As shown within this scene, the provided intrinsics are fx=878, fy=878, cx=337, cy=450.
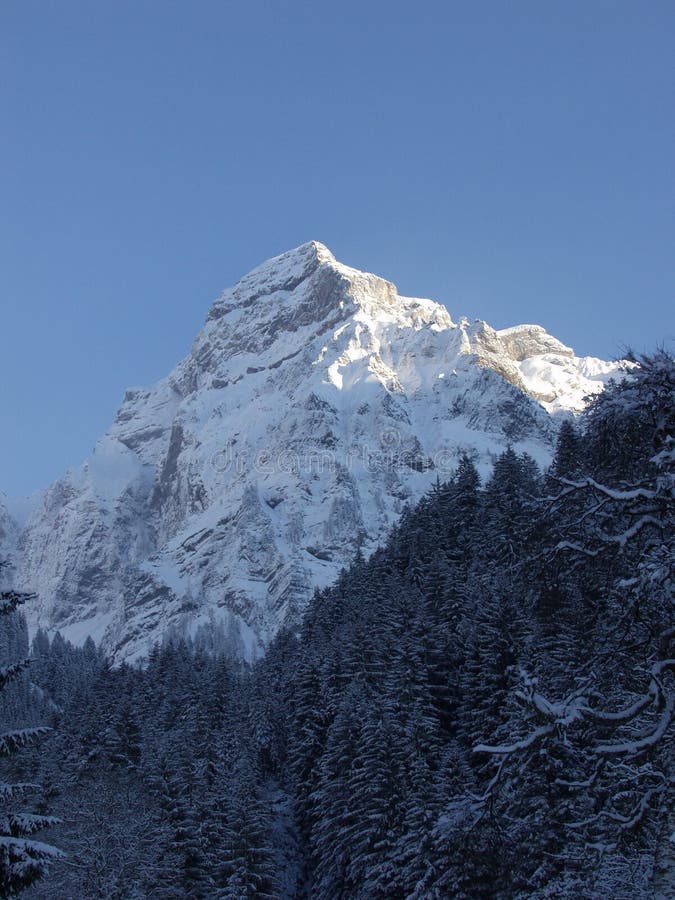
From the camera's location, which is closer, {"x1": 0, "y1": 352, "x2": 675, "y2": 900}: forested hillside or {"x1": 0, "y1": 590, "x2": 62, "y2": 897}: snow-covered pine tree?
{"x1": 0, "y1": 352, "x2": 675, "y2": 900}: forested hillside

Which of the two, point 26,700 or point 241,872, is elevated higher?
point 26,700

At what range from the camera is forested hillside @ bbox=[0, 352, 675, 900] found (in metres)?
7.90

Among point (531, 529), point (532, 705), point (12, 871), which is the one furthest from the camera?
point (12, 871)

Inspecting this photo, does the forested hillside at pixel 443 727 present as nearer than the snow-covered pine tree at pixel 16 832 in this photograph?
Yes

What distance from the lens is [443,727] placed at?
43656mm

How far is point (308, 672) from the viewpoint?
5375 centimetres

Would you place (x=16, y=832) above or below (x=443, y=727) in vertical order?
above

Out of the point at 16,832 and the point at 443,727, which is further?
the point at 443,727

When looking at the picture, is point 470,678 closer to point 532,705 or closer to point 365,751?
point 365,751

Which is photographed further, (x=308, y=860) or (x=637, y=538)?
(x=308, y=860)

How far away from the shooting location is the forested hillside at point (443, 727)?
7902mm

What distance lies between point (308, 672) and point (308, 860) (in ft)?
34.2

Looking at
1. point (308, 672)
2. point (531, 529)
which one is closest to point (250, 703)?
point (308, 672)

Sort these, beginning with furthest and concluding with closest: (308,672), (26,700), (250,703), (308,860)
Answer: (26,700) < (250,703) < (308,672) < (308,860)
